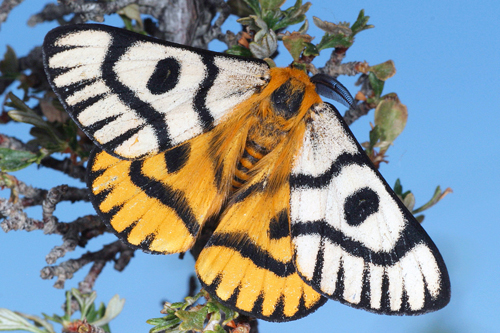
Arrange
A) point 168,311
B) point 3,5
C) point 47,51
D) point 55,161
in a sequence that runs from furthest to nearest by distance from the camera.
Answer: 1. point 55,161
2. point 3,5
3. point 168,311
4. point 47,51

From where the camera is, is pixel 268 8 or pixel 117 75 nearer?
pixel 117 75

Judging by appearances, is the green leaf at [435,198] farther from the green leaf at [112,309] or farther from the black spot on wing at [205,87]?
the green leaf at [112,309]

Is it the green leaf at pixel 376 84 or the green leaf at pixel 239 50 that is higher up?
the green leaf at pixel 239 50

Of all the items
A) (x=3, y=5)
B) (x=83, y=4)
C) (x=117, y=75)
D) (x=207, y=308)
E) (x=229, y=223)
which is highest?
(x=3, y=5)

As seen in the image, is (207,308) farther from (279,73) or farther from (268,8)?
(268,8)

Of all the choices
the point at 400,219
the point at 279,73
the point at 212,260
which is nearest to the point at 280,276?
the point at 212,260

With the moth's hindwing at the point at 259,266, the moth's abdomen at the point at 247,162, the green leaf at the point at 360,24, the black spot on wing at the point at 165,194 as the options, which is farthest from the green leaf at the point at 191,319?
the green leaf at the point at 360,24
